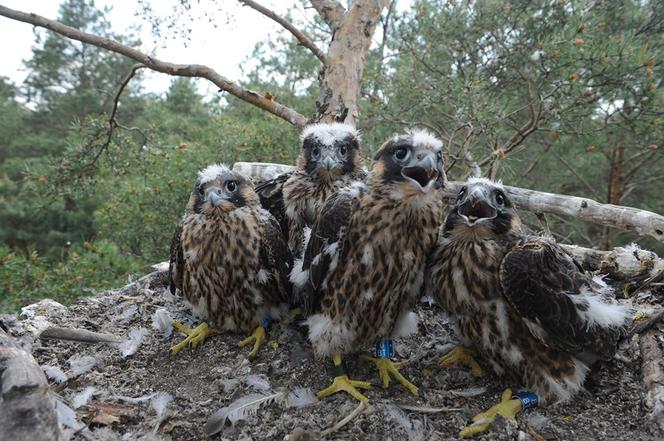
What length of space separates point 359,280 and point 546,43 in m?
3.22

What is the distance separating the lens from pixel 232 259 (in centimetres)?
249

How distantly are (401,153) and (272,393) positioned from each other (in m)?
1.23

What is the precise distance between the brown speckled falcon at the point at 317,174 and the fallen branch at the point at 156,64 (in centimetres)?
150

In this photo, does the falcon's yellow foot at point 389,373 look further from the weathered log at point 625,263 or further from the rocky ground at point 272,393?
the weathered log at point 625,263

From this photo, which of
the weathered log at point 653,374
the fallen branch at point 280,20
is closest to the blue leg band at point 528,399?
the weathered log at point 653,374

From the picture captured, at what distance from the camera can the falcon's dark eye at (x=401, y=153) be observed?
6.81 feet

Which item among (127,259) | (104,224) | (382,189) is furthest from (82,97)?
(382,189)

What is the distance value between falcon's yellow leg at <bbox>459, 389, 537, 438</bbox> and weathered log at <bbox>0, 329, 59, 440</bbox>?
4.88 ft

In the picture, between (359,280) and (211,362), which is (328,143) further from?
(211,362)

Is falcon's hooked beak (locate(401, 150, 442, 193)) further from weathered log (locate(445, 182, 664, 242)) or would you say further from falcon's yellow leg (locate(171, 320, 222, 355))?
falcon's yellow leg (locate(171, 320, 222, 355))

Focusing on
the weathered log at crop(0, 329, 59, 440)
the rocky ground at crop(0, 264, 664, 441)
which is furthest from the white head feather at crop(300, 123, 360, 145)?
the weathered log at crop(0, 329, 59, 440)

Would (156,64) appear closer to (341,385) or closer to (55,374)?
(55,374)

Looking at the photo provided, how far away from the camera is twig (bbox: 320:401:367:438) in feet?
6.13

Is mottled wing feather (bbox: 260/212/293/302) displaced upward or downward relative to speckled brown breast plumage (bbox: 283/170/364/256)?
downward
